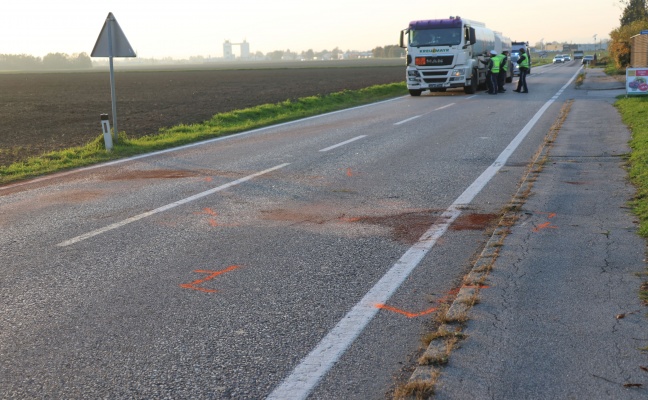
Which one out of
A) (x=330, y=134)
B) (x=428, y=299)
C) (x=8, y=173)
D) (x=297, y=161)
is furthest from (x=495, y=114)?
(x=428, y=299)

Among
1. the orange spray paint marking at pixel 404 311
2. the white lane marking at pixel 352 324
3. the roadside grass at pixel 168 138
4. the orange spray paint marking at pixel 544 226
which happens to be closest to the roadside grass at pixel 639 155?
the orange spray paint marking at pixel 544 226

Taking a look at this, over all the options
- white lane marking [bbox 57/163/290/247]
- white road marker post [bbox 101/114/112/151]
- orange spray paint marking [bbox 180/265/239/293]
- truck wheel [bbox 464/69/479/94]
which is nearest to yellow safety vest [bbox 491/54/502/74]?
truck wheel [bbox 464/69/479/94]

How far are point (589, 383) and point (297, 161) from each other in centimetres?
870

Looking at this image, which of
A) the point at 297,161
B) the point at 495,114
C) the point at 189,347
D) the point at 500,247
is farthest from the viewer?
the point at 495,114

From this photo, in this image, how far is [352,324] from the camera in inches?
173

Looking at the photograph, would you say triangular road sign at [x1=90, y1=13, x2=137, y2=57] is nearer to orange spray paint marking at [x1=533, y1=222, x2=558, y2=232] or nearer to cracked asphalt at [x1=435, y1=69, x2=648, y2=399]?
cracked asphalt at [x1=435, y1=69, x2=648, y2=399]

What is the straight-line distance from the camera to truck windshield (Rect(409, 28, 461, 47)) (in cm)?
2778

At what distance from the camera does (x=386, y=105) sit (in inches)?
1004

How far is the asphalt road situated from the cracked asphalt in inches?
14.9

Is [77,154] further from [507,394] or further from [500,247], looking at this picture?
[507,394]

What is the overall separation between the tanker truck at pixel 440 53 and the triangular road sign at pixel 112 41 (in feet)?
52.6

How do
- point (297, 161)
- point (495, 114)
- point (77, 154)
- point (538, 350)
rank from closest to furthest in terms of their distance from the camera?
point (538, 350)
point (297, 161)
point (77, 154)
point (495, 114)

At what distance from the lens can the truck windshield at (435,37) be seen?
27.8 meters

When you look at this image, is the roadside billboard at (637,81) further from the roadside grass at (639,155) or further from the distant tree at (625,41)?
the distant tree at (625,41)
